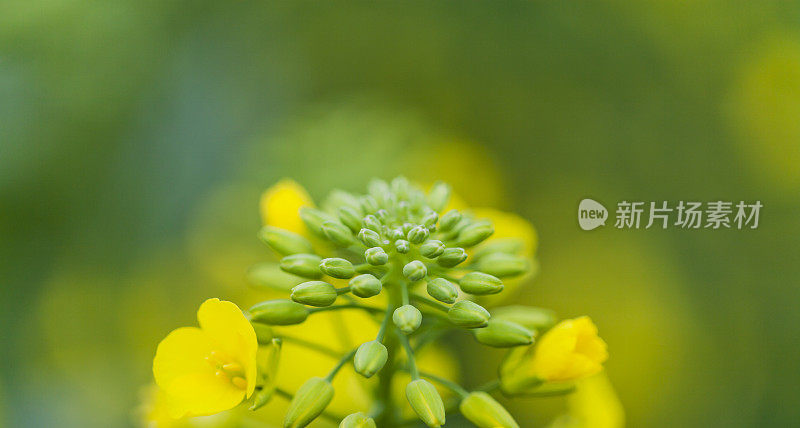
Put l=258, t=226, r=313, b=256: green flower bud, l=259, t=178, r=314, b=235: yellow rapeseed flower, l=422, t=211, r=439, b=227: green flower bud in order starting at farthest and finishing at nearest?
l=259, t=178, r=314, b=235: yellow rapeseed flower < l=258, t=226, r=313, b=256: green flower bud < l=422, t=211, r=439, b=227: green flower bud

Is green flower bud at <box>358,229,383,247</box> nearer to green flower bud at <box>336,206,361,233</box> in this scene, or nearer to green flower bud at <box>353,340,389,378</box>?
green flower bud at <box>336,206,361,233</box>

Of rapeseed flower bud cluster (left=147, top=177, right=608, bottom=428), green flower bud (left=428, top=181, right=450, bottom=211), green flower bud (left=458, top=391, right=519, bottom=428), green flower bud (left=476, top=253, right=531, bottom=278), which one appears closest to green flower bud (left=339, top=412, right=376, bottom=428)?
rapeseed flower bud cluster (left=147, top=177, right=608, bottom=428)

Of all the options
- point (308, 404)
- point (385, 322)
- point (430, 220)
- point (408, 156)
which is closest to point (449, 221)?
point (430, 220)

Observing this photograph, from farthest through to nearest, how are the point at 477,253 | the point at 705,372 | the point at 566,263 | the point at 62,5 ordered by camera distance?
the point at 566,263, the point at 705,372, the point at 62,5, the point at 477,253

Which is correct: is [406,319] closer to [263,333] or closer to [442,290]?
[442,290]

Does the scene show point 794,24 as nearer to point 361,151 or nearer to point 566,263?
point 566,263

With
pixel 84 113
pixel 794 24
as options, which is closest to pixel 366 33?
pixel 84 113

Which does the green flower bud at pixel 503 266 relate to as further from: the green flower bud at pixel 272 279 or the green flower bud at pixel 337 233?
the green flower bud at pixel 272 279
